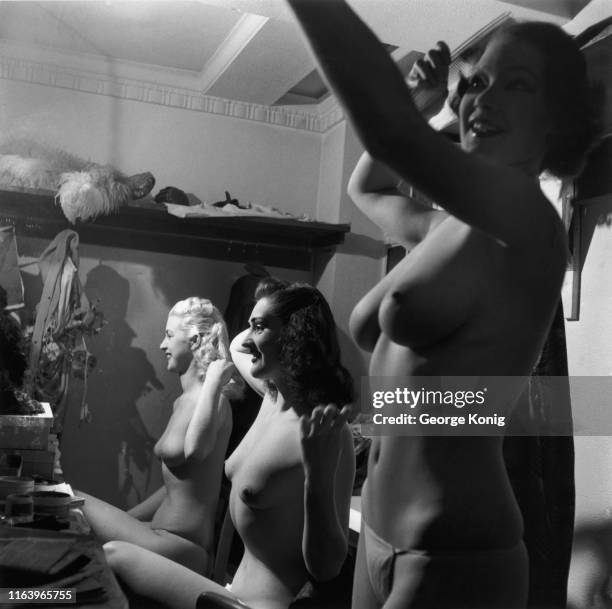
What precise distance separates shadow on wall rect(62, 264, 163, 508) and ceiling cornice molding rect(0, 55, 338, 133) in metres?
0.19

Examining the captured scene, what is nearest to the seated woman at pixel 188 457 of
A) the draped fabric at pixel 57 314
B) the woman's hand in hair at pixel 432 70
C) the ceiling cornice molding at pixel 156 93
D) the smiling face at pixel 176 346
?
the smiling face at pixel 176 346

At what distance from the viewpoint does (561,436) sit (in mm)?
674

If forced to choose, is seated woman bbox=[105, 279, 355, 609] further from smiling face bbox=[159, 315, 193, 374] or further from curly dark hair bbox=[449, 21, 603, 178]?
curly dark hair bbox=[449, 21, 603, 178]

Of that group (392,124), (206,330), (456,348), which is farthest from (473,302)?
(206,330)

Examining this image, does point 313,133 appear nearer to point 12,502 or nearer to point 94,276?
point 94,276

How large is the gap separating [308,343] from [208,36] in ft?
1.14

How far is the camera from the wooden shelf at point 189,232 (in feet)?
2.35

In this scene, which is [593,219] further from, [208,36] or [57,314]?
[57,314]

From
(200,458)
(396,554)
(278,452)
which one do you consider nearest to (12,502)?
(200,458)

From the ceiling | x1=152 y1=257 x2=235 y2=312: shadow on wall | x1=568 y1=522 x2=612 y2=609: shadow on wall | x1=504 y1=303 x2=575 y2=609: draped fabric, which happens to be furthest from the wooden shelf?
x1=568 y1=522 x2=612 y2=609: shadow on wall

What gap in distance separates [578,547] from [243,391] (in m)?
0.39

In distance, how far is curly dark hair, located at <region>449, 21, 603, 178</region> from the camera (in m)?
0.53

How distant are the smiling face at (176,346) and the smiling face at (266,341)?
0.31 feet

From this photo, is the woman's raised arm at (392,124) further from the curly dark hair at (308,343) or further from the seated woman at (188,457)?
the seated woman at (188,457)
